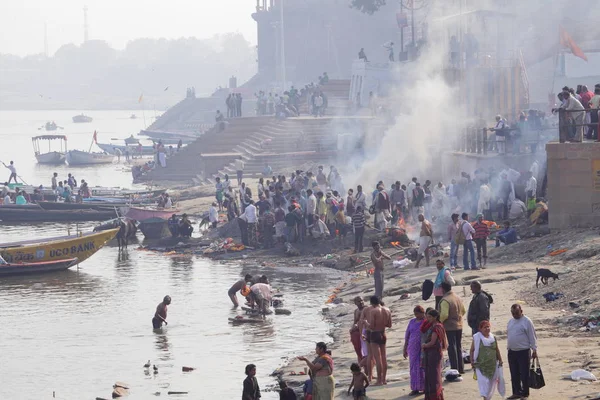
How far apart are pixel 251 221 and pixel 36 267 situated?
562 cm

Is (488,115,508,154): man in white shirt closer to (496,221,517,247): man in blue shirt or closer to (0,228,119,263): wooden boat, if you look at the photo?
(496,221,517,247): man in blue shirt

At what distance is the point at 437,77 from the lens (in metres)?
41.0

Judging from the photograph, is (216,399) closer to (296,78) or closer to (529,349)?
(529,349)

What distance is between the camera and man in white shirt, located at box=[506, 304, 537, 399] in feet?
42.2

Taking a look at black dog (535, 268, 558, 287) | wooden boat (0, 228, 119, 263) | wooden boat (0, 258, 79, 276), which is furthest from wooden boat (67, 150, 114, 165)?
black dog (535, 268, 558, 287)

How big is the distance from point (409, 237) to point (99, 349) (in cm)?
980

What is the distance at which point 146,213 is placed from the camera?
1391 inches

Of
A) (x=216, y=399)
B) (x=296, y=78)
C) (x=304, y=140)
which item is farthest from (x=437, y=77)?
(x=296, y=78)

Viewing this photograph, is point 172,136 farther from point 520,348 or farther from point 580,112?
point 520,348

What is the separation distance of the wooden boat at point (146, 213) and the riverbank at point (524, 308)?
1159cm

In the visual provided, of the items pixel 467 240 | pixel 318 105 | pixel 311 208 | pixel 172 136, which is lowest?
pixel 467 240

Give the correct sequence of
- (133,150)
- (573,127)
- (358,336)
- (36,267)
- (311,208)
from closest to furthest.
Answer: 1. (358,336)
2. (573,127)
3. (36,267)
4. (311,208)
5. (133,150)

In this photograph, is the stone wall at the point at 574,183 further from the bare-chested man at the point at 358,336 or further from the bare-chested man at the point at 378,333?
the bare-chested man at the point at 378,333

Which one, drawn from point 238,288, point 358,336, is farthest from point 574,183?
point 358,336
